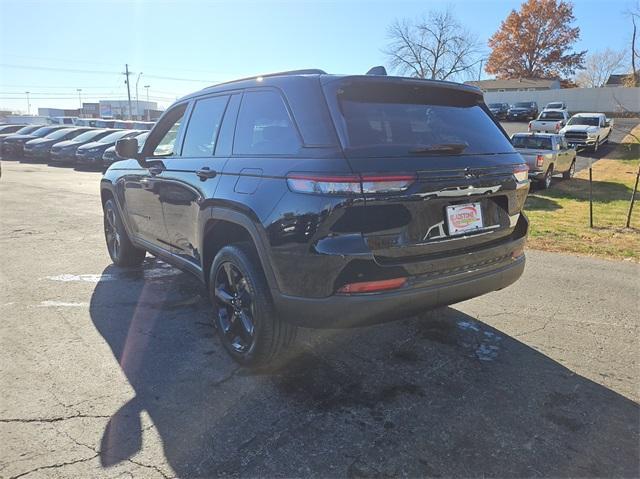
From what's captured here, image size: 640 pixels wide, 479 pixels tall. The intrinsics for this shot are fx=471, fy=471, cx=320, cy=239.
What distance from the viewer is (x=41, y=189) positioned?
1295 centimetres

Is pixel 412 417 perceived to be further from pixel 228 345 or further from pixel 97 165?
pixel 97 165

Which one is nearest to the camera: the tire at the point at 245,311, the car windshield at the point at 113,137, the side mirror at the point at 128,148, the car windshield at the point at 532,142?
the tire at the point at 245,311

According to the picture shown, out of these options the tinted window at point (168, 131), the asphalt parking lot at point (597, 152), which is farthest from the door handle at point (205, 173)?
the asphalt parking lot at point (597, 152)

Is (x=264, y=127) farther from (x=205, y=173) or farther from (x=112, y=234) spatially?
(x=112, y=234)

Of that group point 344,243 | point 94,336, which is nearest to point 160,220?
point 94,336

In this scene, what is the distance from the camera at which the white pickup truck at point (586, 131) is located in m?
22.8

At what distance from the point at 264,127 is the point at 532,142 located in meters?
13.6

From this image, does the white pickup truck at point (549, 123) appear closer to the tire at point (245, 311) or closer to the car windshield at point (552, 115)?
the car windshield at point (552, 115)

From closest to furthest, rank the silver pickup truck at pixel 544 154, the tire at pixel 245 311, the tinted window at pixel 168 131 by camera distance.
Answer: the tire at pixel 245 311
the tinted window at pixel 168 131
the silver pickup truck at pixel 544 154

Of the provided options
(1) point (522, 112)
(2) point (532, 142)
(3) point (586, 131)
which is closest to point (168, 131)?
(2) point (532, 142)

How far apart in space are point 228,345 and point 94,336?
48.3 inches

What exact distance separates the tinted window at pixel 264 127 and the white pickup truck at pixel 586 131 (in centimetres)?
2246

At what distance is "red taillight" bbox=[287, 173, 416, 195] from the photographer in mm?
2480

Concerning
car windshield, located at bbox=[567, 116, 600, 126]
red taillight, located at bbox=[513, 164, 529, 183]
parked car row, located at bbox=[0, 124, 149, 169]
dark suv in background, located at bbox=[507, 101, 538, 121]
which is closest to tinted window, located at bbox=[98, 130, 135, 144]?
parked car row, located at bbox=[0, 124, 149, 169]
